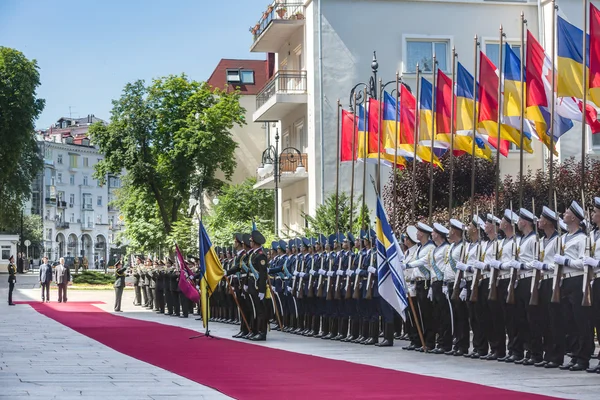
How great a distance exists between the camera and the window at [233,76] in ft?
224

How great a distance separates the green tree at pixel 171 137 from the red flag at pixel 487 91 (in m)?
34.3

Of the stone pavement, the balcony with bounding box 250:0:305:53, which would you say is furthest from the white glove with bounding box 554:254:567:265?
the balcony with bounding box 250:0:305:53

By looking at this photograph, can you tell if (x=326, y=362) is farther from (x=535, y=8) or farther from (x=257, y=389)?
(x=535, y=8)

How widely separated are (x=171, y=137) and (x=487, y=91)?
3778cm

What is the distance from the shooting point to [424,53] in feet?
122

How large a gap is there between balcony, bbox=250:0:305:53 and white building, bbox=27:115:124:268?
A: 98.0 meters

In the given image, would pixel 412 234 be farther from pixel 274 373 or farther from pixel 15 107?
pixel 15 107

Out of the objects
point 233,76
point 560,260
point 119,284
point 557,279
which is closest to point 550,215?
point 560,260

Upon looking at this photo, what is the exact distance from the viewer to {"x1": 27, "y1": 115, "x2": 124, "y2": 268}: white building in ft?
456

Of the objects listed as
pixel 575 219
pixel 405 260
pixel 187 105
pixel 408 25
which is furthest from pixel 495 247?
pixel 187 105

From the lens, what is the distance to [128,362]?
14250 mm

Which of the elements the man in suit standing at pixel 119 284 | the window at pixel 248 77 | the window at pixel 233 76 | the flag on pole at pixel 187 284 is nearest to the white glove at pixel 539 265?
the flag on pole at pixel 187 284

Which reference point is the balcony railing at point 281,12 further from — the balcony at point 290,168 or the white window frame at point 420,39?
the balcony at point 290,168

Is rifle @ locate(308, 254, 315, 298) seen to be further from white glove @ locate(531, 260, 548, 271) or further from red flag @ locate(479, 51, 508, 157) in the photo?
white glove @ locate(531, 260, 548, 271)
